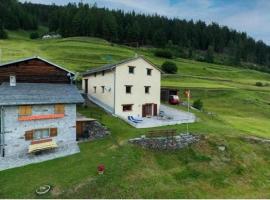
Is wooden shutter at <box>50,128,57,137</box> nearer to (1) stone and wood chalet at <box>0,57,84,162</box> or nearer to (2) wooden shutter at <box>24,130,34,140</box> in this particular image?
(1) stone and wood chalet at <box>0,57,84,162</box>

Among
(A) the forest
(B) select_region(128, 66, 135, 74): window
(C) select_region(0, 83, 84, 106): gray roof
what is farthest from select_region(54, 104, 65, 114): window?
(A) the forest

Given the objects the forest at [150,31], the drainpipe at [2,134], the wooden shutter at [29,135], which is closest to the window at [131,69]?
the wooden shutter at [29,135]

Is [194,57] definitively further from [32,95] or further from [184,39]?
[32,95]

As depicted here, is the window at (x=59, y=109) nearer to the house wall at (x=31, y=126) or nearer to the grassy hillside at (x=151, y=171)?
the house wall at (x=31, y=126)

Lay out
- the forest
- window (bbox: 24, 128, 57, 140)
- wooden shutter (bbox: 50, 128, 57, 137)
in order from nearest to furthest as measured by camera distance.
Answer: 1. window (bbox: 24, 128, 57, 140)
2. wooden shutter (bbox: 50, 128, 57, 137)
3. the forest

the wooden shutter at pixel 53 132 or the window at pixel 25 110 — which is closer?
the window at pixel 25 110

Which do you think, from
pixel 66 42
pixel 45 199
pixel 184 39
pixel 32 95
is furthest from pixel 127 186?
pixel 184 39
